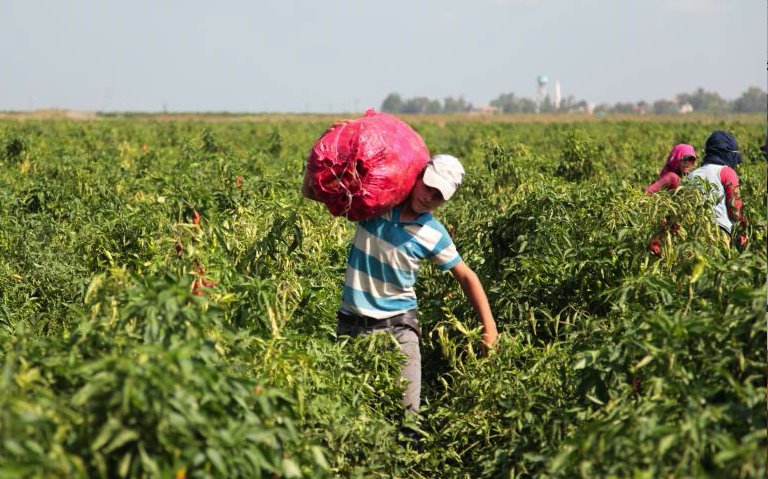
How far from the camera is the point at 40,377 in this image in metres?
2.72

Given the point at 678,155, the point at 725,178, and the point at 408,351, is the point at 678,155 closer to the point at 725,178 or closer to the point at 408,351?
the point at 725,178

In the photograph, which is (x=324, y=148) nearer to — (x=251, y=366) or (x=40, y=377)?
(x=251, y=366)

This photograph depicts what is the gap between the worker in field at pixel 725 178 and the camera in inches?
218

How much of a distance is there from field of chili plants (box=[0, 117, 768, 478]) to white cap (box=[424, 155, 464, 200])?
0.80 m

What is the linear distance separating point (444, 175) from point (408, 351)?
2.92ft

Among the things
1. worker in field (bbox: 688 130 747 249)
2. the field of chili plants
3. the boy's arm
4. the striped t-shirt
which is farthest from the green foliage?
the striped t-shirt

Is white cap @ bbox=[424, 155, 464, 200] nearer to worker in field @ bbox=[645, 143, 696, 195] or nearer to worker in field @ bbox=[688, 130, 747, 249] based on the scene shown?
worker in field @ bbox=[688, 130, 747, 249]

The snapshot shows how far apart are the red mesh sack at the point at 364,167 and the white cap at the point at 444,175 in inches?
5.4

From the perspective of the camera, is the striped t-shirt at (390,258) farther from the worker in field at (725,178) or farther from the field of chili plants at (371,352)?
the worker in field at (725,178)

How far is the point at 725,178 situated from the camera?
612 centimetres

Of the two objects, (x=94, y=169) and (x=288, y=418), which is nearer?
(x=288, y=418)

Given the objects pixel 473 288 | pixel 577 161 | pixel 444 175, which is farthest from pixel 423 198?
pixel 577 161

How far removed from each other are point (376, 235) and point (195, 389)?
1700 mm

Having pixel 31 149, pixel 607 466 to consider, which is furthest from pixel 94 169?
pixel 607 466
